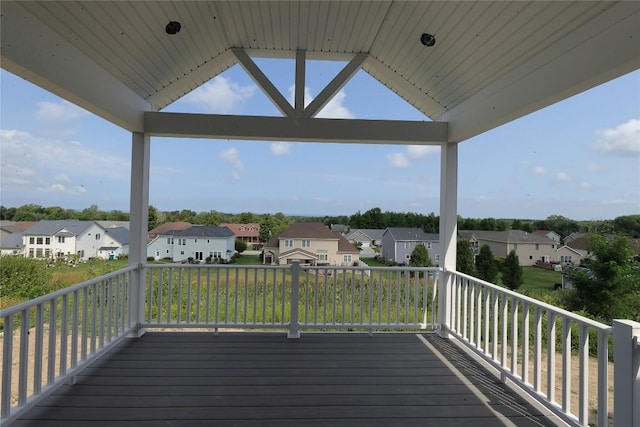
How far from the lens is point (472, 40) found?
2936mm

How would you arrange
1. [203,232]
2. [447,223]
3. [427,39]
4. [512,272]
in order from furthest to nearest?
[203,232] → [447,223] → [512,272] → [427,39]

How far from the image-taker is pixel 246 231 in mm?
4602

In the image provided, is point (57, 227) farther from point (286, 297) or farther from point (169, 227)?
point (286, 297)

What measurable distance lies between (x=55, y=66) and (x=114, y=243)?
2039 mm

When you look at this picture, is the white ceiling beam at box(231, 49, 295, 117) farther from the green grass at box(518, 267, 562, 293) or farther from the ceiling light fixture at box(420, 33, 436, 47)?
the green grass at box(518, 267, 562, 293)

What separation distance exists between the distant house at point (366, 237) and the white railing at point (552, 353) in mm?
1036

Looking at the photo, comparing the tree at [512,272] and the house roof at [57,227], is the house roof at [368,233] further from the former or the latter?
the house roof at [57,227]

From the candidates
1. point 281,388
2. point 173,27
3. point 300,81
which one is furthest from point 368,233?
point 173,27

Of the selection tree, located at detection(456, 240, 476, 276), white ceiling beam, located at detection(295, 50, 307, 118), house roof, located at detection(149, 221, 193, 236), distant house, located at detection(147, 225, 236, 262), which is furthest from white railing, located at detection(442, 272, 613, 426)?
house roof, located at detection(149, 221, 193, 236)

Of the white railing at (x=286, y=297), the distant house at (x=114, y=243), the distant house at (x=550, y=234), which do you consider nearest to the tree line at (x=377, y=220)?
the distant house at (x=550, y=234)

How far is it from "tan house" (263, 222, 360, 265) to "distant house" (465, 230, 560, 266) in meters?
1.61

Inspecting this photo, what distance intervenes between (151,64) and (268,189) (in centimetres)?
184

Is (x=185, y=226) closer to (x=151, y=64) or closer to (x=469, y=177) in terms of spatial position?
(x=151, y=64)

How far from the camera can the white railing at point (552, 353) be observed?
2059 mm
